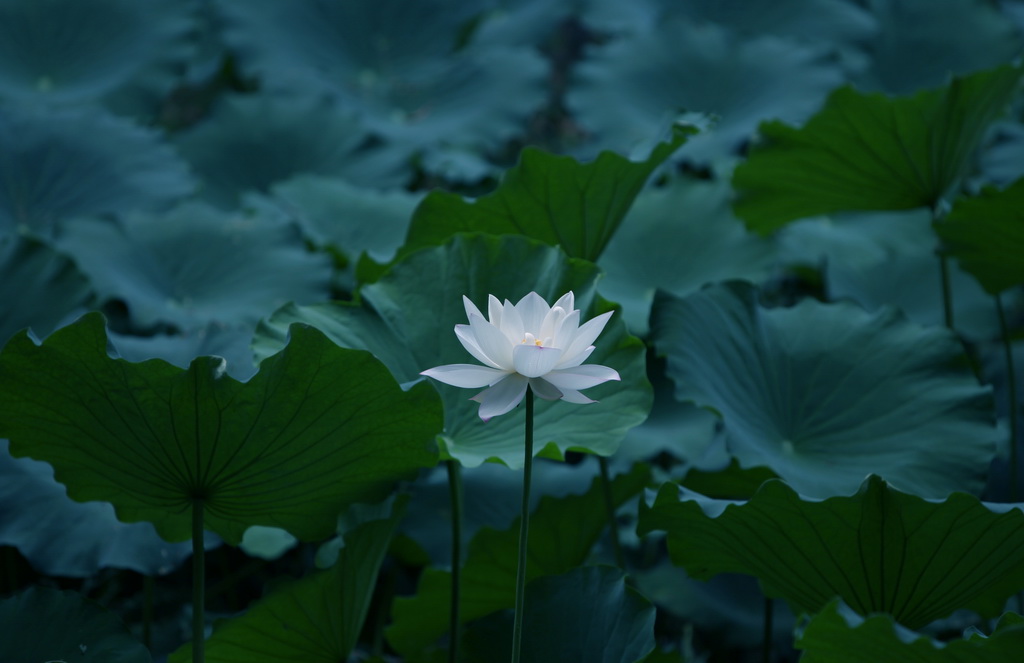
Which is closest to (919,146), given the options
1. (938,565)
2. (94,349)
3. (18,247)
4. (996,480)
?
(996,480)

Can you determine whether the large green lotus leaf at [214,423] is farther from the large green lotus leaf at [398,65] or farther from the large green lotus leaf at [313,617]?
the large green lotus leaf at [398,65]

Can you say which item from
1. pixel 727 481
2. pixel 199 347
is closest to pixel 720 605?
pixel 727 481

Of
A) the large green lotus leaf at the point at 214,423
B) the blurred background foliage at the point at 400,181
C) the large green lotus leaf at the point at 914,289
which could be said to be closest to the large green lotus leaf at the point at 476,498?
the blurred background foliage at the point at 400,181

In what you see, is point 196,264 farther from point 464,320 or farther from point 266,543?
point 464,320

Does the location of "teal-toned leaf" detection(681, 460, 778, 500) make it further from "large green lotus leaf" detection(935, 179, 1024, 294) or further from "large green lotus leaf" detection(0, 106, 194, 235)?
"large green lotus leaf" detection(0, 106, 194, 235)

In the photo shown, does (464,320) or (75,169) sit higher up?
(75,169)

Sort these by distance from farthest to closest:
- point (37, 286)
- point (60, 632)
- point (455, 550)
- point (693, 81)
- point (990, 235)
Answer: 1. point (693, 81)
2. point (37, 286)
3. point (990, 235)
4. point (455, 550)
5. point (60, 632)

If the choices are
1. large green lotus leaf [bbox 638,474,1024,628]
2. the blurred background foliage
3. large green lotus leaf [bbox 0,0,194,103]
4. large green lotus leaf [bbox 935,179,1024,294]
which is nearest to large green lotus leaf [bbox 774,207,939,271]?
the blurred background foliage
